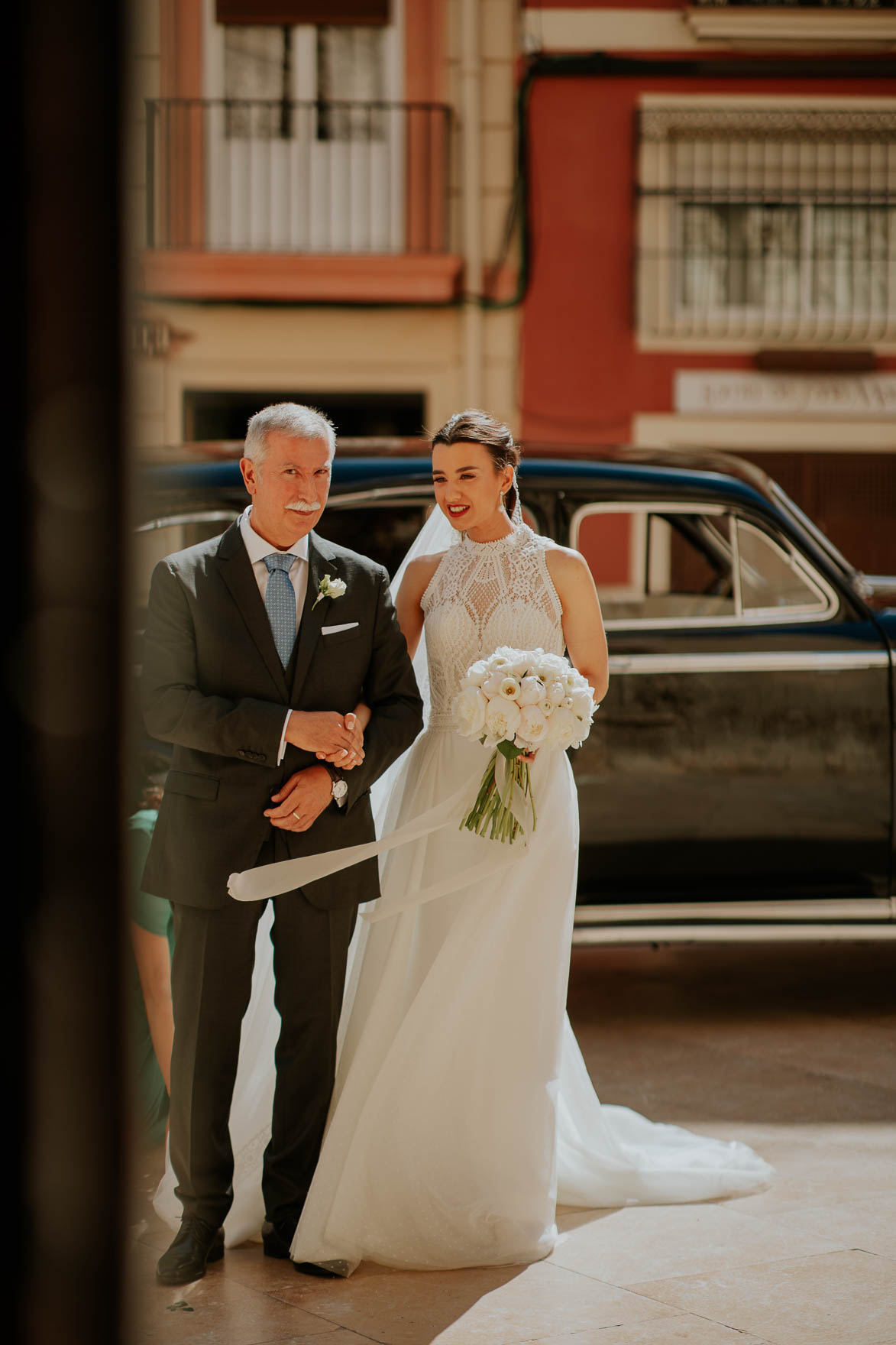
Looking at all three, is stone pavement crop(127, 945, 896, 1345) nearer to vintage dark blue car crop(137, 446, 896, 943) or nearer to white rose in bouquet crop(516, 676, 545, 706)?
vintage dark blue car crop(137, 446, 896, 943)

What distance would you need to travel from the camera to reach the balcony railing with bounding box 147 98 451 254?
12.6m

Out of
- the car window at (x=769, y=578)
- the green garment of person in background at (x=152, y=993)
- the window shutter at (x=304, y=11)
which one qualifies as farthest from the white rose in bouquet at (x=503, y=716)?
the window shutter at (x=304, y=11)

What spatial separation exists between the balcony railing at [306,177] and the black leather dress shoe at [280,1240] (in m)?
10.3

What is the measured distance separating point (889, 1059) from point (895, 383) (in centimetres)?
887

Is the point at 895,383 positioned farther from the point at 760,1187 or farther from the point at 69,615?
the point at 69,615

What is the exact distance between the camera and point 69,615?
859mm

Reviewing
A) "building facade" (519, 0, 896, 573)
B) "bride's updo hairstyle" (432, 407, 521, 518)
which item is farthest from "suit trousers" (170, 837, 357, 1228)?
"building facade" (519, 0, 896, 573)

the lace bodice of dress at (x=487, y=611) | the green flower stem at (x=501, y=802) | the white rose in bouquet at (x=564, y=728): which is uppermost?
the lace bodice of dress at (x=487, y=611)

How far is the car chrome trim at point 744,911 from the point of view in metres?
5.22

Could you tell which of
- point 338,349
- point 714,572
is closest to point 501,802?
point 714,572

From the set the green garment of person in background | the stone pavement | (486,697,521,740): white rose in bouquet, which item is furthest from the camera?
the green garment of person in background

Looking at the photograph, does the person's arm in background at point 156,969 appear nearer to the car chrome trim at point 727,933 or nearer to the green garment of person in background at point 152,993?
the green garment of person in background at point 152,993

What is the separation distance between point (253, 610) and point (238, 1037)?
35.3 inches

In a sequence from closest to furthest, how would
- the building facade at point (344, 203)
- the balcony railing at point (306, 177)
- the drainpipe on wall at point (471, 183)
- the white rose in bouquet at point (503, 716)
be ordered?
1. the white rose in bouquet at point (503, 716)
2. the drainpipe on wall at point (471, 183)
3. the building facade at point (344, 203)
4. the balcony railing at point (306, 177)
